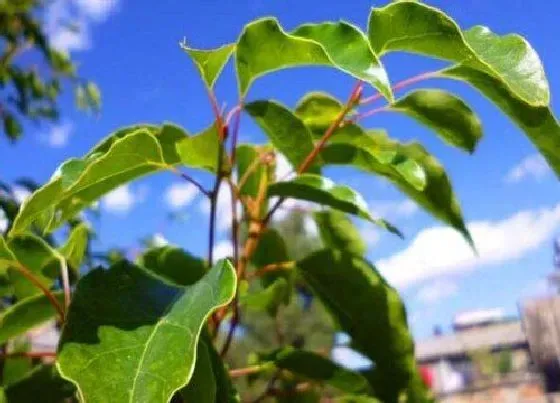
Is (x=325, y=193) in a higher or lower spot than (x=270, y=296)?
higher

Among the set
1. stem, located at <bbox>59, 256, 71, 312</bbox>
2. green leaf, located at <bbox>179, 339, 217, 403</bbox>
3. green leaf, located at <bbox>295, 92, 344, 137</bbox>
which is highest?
green leaf, located at <bbox>295, 92, 344, 137</bbox>

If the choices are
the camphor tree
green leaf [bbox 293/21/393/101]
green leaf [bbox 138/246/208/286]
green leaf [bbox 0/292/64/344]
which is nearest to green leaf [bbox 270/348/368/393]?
the camphor tree

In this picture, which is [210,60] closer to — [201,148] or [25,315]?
[201,148]

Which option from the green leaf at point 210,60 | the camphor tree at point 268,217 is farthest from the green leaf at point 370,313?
the green leaf at point 210,60

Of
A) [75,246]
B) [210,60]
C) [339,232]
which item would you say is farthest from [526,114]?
[75,246]

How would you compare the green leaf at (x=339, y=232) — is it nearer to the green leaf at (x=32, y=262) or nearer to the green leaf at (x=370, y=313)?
the green leaf at (x=370, y=313)

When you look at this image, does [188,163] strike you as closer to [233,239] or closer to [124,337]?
[233,239]

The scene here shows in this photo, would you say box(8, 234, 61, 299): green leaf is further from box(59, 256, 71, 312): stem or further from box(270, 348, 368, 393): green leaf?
box(270, 348, 368, 393): green leaf
